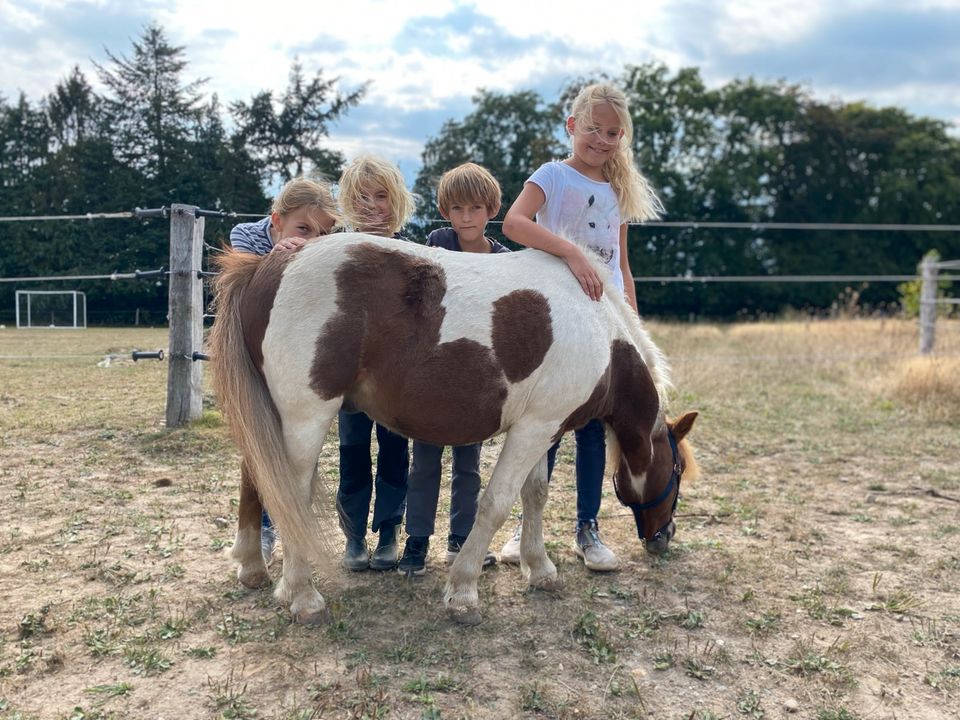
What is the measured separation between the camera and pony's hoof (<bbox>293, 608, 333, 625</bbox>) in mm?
2549

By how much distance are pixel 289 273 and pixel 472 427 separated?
0.87m

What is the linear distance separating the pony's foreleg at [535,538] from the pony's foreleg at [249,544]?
1.12m

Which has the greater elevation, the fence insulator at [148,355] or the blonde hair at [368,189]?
the blonde hair at [368,189]

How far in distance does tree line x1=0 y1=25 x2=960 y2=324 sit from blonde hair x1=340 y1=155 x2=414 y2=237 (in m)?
0.84

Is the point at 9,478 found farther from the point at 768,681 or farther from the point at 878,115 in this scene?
the point at 878,115

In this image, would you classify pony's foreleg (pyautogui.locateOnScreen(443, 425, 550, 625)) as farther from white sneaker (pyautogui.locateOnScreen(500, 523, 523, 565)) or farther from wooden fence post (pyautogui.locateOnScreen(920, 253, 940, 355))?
wooden fence post (pyautogui.locateOnScreen(920, 253, 940, 355))

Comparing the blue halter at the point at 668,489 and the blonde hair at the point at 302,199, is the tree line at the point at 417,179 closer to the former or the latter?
the blonde hair at the point at 302,199

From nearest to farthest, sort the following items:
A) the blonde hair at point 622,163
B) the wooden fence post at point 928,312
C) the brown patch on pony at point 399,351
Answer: the brown patch on pony at point 399,351
the blonde hair at point 622,163
the wooden fence post at point 928,312

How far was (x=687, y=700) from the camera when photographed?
221 cm

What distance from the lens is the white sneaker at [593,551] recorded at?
10.6ft

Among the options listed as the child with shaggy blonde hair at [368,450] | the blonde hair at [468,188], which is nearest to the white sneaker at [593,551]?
the child with shaggy blonde hair at [368,450]

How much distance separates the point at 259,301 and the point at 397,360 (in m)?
0.54

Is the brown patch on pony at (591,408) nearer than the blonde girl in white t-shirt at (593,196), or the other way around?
the brown patch on pony at (591,408)

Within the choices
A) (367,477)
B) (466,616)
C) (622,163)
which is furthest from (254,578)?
(622,163)
